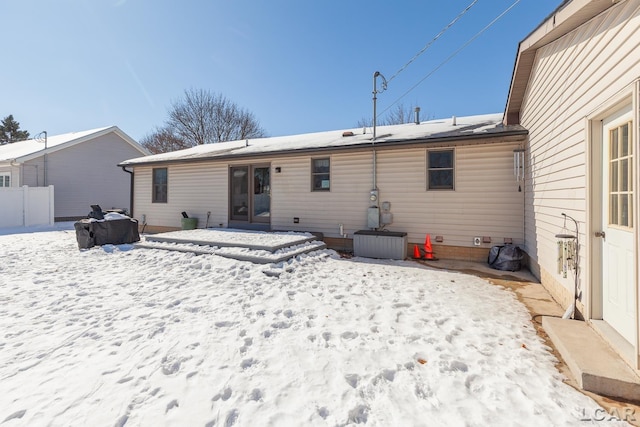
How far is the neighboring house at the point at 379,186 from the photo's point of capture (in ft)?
21.3

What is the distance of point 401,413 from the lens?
5.98 ft

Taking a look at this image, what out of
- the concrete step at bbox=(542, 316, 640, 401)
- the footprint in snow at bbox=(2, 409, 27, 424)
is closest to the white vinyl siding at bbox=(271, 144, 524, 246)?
the concrete step at bbox=(542, 316, 640, 401)

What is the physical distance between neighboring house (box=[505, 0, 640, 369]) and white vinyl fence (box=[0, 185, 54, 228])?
19442 millimetres

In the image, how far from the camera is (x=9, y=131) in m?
33.4

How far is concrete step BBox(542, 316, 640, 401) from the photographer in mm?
1992

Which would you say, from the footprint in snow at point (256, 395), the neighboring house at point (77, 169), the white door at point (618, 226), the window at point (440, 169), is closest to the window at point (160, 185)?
the neighboring house at point (77, 169)

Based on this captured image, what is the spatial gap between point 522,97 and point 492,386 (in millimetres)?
6792

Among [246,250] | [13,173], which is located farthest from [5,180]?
[246,250]

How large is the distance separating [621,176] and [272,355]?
3.72 metres

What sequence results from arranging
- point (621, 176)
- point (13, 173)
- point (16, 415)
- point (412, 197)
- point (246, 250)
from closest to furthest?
point (16, 415) < point (621, 176) < point (246, 250) < point (412, 197) < point (13, 173)

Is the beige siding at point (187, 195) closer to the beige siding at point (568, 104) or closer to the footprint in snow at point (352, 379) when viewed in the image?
the footprint in snow at point (352, 379)

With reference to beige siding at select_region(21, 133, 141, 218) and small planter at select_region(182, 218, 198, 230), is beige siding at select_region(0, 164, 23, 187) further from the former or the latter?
small planter at select_region(182, 218, 198, 230)

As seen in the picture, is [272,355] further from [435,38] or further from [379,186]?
[435,38]

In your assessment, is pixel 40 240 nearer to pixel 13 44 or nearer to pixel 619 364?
pixel 13 44
